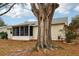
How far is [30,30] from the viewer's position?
15.3 feet

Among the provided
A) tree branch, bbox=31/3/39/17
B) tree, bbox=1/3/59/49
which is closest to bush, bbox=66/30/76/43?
tree, bbox=1/3/59/49

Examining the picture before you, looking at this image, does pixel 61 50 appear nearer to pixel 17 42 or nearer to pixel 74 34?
pixel 74 34

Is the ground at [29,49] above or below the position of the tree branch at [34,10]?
below

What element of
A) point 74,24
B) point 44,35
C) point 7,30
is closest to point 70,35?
point 74,24

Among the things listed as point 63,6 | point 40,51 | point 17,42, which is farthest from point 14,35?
point 63,6

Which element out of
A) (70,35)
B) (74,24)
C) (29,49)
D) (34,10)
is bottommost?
(29,49)

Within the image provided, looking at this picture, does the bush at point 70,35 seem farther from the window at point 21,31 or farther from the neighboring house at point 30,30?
the window at point 21,31

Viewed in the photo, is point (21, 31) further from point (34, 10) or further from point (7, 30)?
point (34, 10)

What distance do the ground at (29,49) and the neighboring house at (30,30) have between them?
0.08m

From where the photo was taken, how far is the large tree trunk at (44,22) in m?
4.64

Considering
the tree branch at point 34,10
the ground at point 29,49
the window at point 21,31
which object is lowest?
the ground at point 29,49

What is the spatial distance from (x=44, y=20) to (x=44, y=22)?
3cm

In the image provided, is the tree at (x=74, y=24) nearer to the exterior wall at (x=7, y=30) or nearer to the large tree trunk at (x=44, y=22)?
the large tree trunk at (x=44, y=22)

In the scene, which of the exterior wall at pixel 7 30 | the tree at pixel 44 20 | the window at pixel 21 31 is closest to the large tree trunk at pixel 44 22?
the tree at pixel 44 20
